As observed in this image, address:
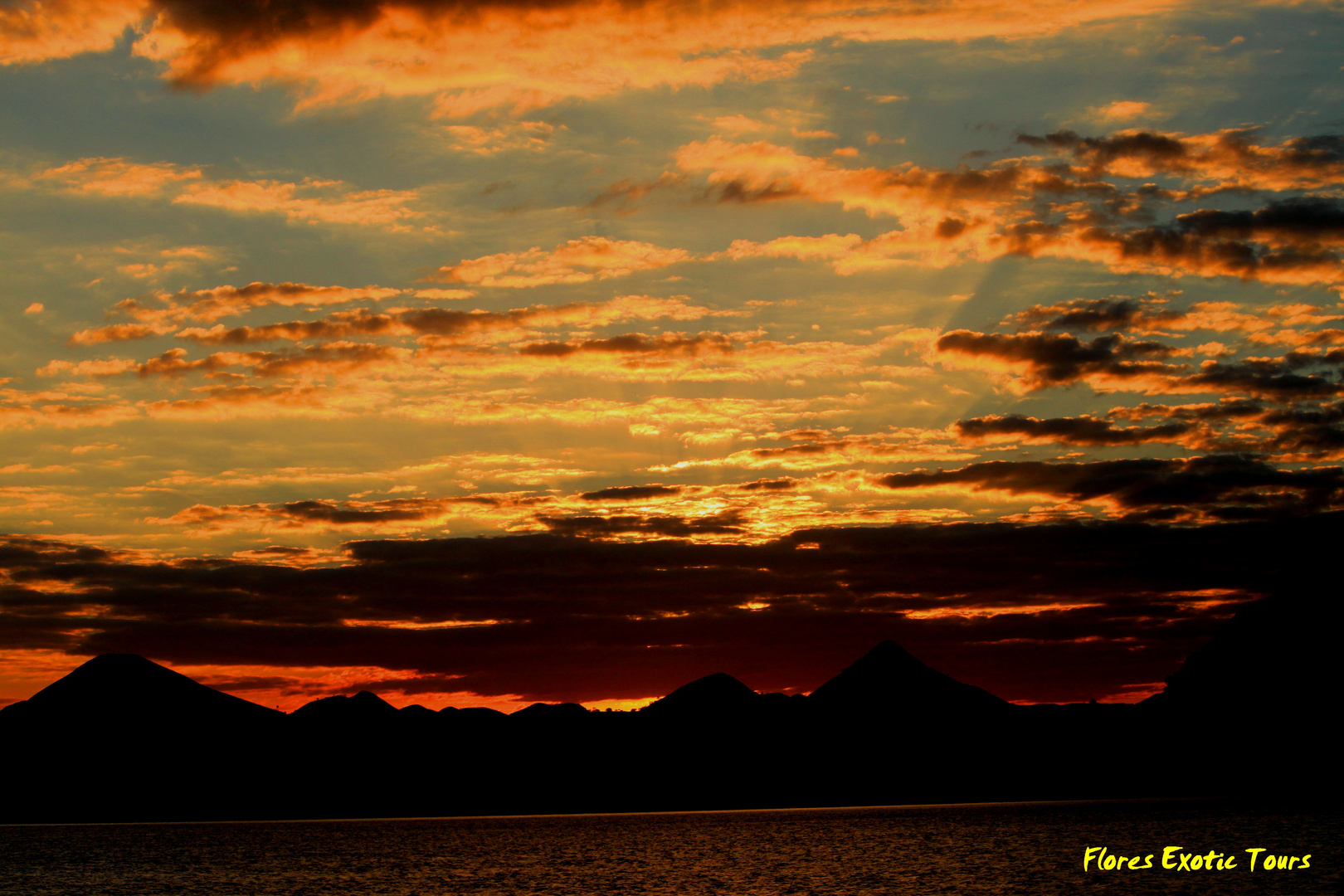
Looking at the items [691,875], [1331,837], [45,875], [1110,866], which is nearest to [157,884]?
[45,875]

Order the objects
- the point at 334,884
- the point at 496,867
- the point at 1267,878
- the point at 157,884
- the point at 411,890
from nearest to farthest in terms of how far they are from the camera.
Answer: the point at 1267,878 → the point at 411,890 → the point at 334,884 → the point at 157,884 → the point at 496,867

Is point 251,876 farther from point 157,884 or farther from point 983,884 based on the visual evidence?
point 983,884

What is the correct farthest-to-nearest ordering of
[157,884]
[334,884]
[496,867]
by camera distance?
[496,867], [157,884], [334,884]

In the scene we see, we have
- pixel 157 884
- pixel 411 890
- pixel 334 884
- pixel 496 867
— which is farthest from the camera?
pixel 496 867

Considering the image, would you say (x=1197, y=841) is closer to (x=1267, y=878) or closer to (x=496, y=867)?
(x=1267, y=878)

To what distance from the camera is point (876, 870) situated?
160 m

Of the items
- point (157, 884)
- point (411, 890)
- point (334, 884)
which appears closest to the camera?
point (411, 890)

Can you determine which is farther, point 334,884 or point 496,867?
point 496,867

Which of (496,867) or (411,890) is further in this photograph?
(496,867)

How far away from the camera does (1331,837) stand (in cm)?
18675

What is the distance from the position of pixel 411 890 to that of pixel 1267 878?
9990 cm

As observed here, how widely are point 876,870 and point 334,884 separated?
244 ft

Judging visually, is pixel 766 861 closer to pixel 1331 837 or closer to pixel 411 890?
pixel 411 890

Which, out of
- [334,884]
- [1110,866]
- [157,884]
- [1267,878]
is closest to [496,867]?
[334,884]
